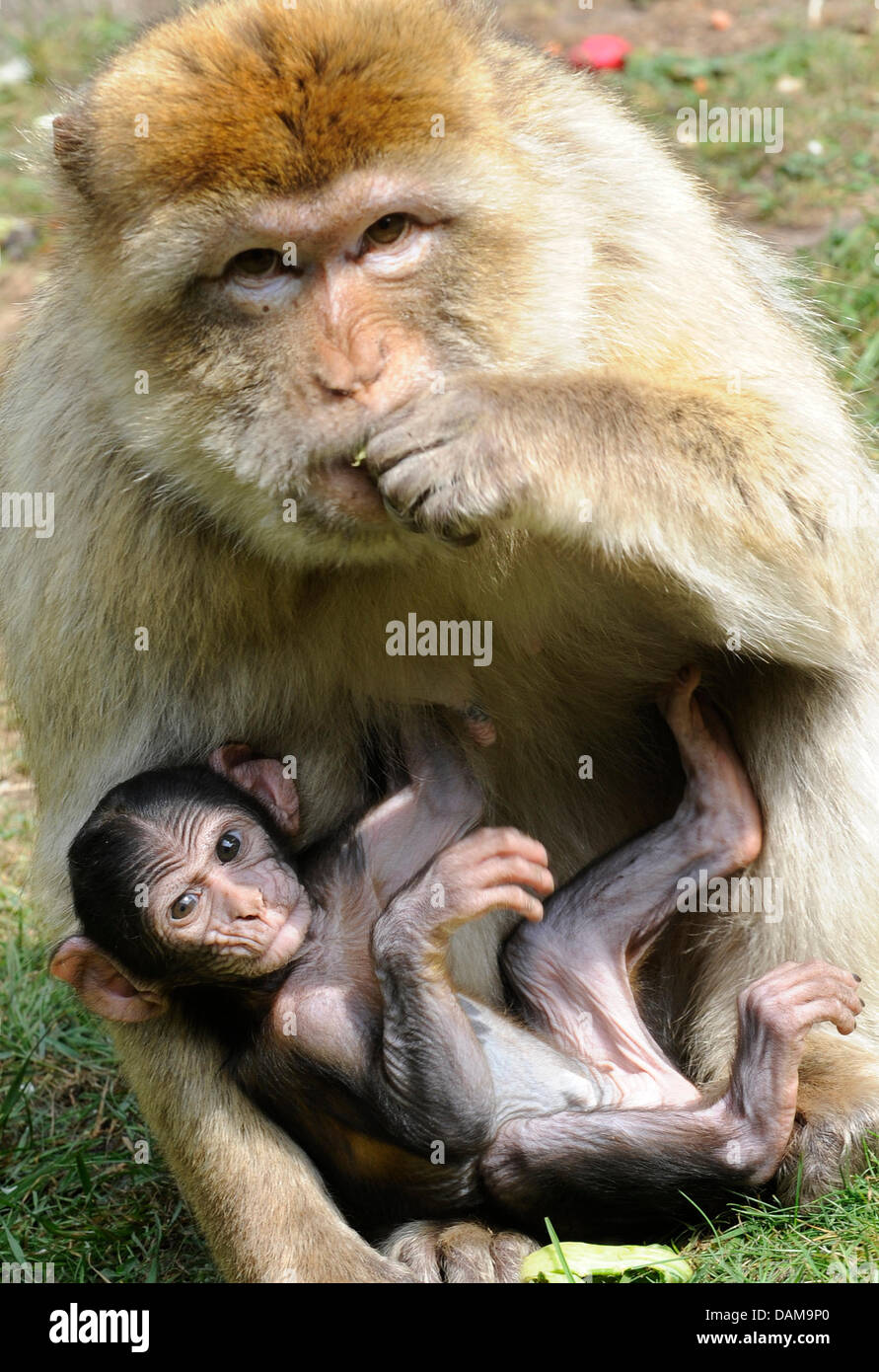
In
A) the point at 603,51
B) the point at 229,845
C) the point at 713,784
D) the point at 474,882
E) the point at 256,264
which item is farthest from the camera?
the point at 603,51

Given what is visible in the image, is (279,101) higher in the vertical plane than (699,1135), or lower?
higher

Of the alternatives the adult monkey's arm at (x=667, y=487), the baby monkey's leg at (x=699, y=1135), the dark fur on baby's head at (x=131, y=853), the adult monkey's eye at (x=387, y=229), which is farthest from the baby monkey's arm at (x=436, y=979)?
the adult monkey's eye at (x=387, y=229)

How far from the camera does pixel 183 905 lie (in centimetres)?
409

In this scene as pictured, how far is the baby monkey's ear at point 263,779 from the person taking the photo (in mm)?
4410

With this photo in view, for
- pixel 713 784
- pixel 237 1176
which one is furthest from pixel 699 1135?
pixel 237 1176

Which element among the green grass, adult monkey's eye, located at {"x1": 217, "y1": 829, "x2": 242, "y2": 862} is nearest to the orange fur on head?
adult monkey's eye, located at {"x1": 217, "y1": 829, "x2": 242, "y2": 862}

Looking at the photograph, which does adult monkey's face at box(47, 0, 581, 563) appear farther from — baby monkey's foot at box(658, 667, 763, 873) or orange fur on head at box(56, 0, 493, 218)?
baby monkey's foot at box(658, 667, 763, 873)

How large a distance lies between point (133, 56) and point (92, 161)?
0.29 m

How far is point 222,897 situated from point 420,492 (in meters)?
1.18

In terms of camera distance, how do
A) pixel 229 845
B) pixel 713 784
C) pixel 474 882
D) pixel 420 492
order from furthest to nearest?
pixel 713 784 → pixel 229 845 → pixel 474 882 → pixel 420 492

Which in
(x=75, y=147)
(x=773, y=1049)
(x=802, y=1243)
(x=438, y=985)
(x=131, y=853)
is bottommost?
(x=802, y=1243)

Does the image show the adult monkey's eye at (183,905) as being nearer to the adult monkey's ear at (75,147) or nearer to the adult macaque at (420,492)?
the adult macaque at (420,492)

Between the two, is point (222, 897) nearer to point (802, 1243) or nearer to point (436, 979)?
point (436, 979)
